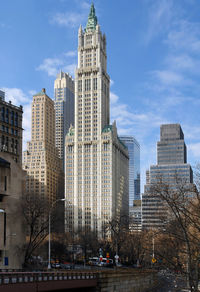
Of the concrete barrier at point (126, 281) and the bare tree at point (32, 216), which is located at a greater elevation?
the bare tree at point (32, 216)

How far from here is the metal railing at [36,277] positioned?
44491 mm

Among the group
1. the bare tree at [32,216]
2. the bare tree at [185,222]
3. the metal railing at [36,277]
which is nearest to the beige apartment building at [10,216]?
the bare tree at [32,216]

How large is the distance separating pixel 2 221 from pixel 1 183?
6092mm

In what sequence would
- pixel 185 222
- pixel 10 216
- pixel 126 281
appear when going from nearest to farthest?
pixel 185 222, pixel 126 281, pixel 10 216

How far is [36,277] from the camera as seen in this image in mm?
48531

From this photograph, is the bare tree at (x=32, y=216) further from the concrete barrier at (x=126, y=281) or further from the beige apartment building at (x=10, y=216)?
the concrete barrier at (x=126, y=281)

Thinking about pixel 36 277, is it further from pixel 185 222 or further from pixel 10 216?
pixel 10 216

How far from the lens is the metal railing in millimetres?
44491

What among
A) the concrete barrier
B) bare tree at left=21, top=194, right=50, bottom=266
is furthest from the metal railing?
bare tree at left=21, top=194, right=50, bottom=266

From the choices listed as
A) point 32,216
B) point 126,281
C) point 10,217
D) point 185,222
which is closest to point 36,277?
point 185,222

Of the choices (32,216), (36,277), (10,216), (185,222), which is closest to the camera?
(185,222)

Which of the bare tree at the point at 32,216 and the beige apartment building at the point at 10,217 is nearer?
the beige apartment building at the point at 10,217

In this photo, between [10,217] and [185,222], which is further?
[10,217]

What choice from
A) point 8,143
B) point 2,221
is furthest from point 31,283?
point 8,143
